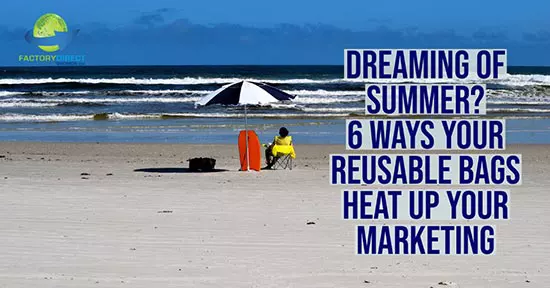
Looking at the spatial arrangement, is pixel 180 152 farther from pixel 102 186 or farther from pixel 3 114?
pixel 3 114

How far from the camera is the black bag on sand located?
469 inches

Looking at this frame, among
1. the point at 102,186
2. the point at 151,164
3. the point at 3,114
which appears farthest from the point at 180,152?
the point at 3,114

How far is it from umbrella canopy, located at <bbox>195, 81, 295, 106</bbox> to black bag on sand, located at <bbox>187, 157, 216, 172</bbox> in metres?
0.78

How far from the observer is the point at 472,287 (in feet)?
17.1

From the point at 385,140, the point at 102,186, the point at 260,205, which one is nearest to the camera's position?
the point at 260,205

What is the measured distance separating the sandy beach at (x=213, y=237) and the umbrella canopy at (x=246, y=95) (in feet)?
3.31

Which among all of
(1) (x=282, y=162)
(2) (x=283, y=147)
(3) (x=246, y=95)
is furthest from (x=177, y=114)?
(3) (x=246, y=95)

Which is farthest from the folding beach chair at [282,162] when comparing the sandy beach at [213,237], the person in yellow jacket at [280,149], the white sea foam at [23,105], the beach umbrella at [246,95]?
the white sea foam at [23,105]

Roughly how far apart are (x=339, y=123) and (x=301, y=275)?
18.3 m

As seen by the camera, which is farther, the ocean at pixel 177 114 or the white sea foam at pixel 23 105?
the white sea foam at pixel 23 105

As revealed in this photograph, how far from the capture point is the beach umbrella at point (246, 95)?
11.7m

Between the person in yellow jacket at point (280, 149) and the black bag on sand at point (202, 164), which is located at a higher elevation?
the person in yellow jacket at point (280, 149)

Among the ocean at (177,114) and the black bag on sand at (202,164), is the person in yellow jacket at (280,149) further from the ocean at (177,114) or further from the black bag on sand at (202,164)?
the black bag on sand at (202,164)

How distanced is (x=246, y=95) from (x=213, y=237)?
520cm
